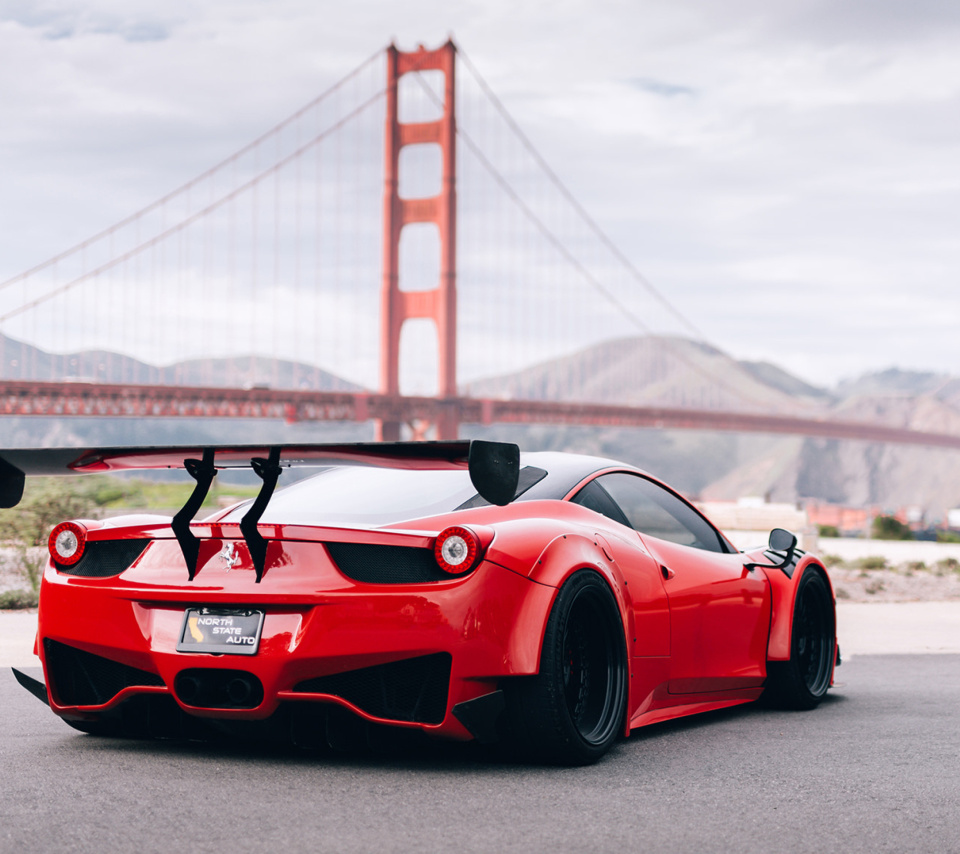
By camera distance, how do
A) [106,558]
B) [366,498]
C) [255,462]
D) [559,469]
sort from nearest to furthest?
[255,462] < [106,558] < [366,498] < [559,469]

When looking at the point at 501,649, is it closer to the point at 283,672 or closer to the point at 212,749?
the point at 283,672

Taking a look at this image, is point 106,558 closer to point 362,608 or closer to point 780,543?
point 362,608

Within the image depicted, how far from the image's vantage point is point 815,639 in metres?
5.88

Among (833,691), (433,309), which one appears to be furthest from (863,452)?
(833,691)

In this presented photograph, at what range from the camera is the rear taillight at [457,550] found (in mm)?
3734

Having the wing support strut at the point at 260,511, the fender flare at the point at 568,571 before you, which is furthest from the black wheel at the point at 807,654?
the wing support strut at the point at 260,511

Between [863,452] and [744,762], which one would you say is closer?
[744,762]

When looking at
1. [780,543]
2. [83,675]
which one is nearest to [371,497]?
[83,675]

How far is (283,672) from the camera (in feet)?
12.2

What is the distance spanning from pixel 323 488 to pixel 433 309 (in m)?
55.4

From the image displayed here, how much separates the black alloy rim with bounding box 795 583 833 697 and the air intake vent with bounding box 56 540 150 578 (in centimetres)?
299

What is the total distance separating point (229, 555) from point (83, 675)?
689mm

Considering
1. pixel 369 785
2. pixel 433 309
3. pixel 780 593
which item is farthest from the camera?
pixel 433 309

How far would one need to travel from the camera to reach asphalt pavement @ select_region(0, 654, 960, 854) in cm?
306
